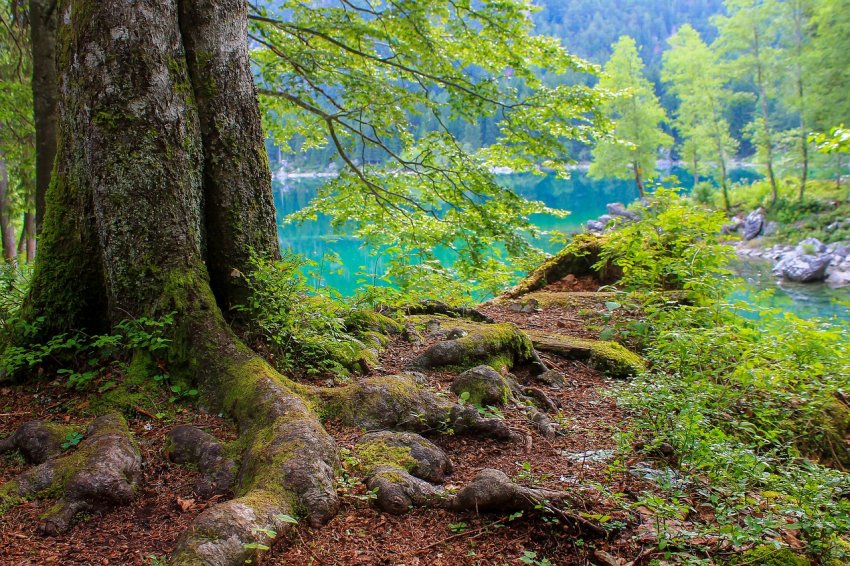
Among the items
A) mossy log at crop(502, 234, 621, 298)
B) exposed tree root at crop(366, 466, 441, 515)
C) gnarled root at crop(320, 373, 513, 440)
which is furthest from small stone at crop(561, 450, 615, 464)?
mossy log at crop(502, 234, 621, 298)

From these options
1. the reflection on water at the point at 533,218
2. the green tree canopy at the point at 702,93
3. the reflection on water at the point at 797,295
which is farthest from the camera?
the green tree canopy at the point at 702,93

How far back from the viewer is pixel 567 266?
379 inches

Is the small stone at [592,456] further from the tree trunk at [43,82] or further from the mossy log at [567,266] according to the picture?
the tree trunk at [43,82]

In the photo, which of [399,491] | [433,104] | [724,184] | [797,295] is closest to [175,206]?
[399,491]

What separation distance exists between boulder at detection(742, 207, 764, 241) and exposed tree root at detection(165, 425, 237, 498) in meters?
33.4

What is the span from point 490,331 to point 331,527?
285 cm

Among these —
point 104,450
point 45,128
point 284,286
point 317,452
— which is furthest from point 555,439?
point 45,128

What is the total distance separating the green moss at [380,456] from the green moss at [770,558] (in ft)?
5.44

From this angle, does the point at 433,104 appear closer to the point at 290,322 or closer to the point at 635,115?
the point at 290,322

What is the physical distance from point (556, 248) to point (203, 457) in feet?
84.9

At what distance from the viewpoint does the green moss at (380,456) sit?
3.10 meters

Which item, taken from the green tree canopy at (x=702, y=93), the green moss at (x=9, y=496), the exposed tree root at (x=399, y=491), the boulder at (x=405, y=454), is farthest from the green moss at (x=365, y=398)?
the green tree canopy at (x=702, y=93)

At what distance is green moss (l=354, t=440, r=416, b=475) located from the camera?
3096 mm

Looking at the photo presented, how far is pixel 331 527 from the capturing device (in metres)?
2.61
